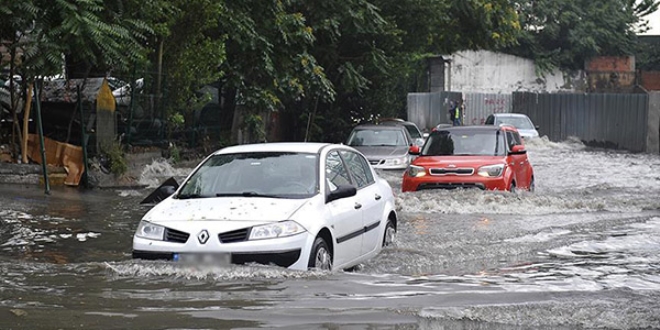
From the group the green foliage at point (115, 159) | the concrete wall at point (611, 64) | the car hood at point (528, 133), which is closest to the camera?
the green foliage at point (115, 159)

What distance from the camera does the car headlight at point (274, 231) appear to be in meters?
8.71

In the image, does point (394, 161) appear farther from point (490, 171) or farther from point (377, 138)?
point (490, 171)

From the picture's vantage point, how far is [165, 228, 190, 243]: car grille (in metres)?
8.80

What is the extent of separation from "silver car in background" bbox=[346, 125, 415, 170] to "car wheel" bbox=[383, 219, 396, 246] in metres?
12.0

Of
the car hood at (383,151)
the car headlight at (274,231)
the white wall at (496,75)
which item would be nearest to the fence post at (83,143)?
the car hood at (383,151)

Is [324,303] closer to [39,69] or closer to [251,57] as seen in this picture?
[39,69]

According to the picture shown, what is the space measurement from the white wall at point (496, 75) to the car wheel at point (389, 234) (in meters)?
46.8

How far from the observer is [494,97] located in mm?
49250

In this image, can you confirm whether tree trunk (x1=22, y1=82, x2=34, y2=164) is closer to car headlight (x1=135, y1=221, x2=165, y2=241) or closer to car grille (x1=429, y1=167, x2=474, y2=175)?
car grille (x1=429, y1=167, x2=474, y2=175)

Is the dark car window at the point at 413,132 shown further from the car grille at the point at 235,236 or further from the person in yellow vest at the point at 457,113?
the car grille at the point at 235,236

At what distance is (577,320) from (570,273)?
328 centimetres

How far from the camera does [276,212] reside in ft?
29.3

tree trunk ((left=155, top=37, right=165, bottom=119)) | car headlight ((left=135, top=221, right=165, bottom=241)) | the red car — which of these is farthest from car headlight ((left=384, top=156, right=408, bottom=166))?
car headlight ((left=135, top=221, right=165, bottom=241))

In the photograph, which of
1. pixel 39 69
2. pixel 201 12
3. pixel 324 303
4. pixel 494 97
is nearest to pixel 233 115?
pixel 201 12
